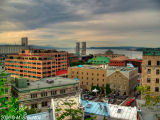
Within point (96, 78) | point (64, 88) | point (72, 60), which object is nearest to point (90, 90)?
point (96, 78)

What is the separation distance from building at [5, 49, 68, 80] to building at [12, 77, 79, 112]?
61.7m

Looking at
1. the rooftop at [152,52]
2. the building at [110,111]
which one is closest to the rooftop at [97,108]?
the building at [110,111]

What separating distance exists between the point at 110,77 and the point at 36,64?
55.0 m

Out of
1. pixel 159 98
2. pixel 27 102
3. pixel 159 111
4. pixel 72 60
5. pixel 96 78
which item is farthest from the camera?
pixel 72 60

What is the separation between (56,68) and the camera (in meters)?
127

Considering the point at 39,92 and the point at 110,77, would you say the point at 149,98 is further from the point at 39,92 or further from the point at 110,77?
the point at 110,77

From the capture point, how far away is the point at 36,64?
378 feet

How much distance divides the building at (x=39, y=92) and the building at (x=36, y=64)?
61731 mm

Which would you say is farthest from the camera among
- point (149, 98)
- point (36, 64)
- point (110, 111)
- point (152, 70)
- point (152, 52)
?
point (36, 64)

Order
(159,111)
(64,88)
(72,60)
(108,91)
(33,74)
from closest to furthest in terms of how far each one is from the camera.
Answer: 1. (159,111)
2. (64,88)
3. (108,91)
4. (33,74)
5. (72,60)

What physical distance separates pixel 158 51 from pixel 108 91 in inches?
1453

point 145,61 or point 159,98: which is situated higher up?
point 145,61

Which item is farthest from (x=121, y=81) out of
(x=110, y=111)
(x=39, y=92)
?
(x=110, y=111)

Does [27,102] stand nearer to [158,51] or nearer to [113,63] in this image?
[158,51]
